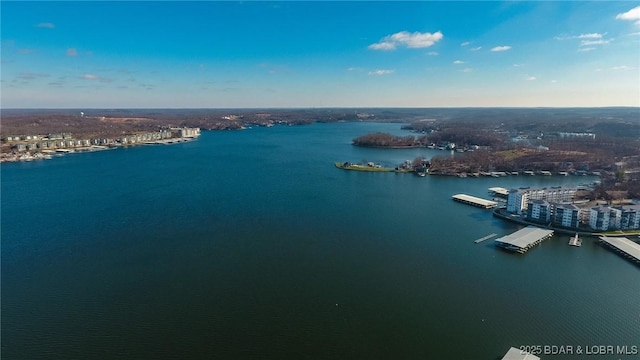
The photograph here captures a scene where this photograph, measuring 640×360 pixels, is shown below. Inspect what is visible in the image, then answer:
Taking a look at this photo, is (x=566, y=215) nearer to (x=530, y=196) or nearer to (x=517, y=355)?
(x=530, y=196)

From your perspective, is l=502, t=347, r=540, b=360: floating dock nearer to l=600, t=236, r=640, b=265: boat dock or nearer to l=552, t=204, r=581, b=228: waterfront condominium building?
l=600, t=236, r=640, b=265: boat dock

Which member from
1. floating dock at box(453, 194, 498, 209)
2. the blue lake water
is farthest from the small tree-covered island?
the blue lake water

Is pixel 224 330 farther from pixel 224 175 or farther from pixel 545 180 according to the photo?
pixel 545 180

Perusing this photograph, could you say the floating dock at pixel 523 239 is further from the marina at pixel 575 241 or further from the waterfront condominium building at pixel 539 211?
the waterfront condominium building at pixel 539 211

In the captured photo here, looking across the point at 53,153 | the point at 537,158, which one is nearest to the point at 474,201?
the point at 537,158

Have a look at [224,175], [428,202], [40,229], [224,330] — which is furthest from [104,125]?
[224,330]
